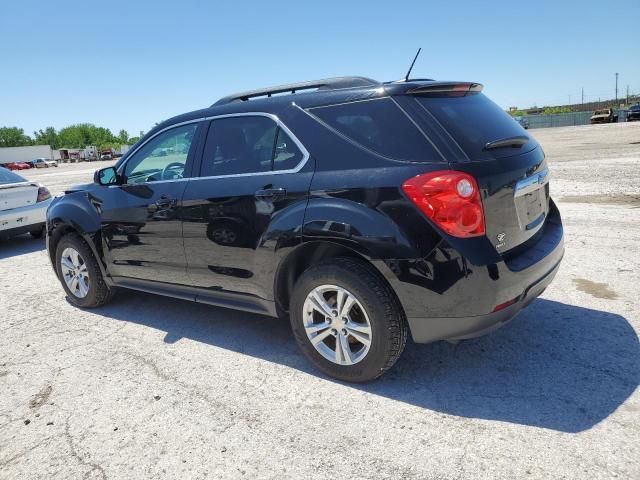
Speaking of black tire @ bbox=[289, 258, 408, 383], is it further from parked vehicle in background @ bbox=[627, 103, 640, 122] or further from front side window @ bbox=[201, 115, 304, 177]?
parked vehicle in background @ bbox=[627, 103, 640, 122]

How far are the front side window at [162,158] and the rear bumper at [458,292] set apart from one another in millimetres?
2167

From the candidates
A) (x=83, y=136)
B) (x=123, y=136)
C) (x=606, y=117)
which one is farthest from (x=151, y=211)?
(x=123, y=136)

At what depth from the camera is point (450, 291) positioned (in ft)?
8.50

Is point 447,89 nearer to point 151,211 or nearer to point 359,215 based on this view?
point 359,215

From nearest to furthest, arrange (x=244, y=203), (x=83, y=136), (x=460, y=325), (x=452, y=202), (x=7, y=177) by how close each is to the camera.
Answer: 1. (x=452, y=202)
2. (x=460, y=325)
3. (x=244, y=203)
4. (x=7, y=177)
5. (x=83, y=136)

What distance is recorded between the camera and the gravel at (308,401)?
2.35m

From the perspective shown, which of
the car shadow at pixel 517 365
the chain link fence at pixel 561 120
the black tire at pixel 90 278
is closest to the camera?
the car shadow at pixel 517 365

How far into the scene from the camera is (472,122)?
292 centimetres

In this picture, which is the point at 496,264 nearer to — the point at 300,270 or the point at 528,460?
the point at 528,460

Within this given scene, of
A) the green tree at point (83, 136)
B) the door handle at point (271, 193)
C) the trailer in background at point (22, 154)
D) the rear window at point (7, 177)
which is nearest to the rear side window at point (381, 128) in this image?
the door handle at point (271, 193)

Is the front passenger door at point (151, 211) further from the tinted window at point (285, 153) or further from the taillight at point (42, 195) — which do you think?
the taillight at point (42, 195)

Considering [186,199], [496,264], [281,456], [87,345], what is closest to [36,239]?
[87,345]

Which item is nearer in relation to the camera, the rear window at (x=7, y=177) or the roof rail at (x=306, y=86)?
the roof rail at (x=306, y=86)

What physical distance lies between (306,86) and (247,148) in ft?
2.00
